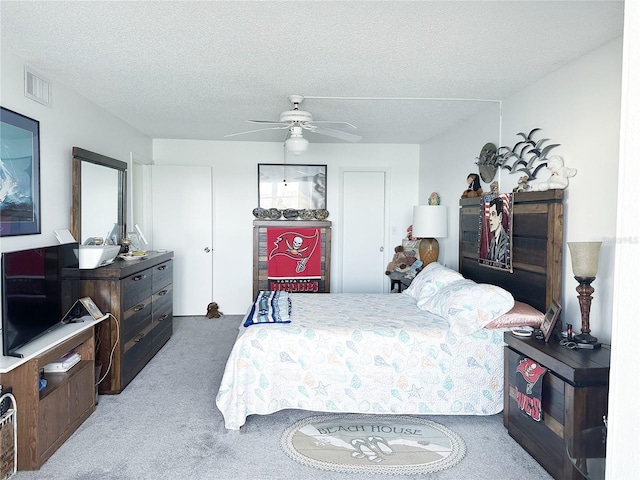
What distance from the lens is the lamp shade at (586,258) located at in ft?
8.05

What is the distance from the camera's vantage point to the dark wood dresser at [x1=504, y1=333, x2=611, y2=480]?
2127 mm

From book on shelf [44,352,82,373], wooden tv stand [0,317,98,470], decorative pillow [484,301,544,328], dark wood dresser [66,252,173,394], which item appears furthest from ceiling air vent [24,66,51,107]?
decorative pillow [484,301,544,328]

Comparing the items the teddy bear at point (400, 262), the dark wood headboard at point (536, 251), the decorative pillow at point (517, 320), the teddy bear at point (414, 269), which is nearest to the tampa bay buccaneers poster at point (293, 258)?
the teddy bear at point (400, 262)

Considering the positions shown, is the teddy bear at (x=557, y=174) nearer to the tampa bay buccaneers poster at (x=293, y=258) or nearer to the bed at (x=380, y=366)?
the bed at (x=380, y=366)

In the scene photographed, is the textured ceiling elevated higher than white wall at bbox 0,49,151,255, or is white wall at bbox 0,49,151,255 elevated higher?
the textured ceiling

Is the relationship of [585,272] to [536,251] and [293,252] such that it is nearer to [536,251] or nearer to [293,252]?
[536,251]

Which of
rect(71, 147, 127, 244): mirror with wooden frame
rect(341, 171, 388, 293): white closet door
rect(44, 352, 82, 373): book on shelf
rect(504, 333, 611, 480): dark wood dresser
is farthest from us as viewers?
rect(341, 171, 388, 293): white closet door

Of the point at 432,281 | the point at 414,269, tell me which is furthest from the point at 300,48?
the point at 414,269

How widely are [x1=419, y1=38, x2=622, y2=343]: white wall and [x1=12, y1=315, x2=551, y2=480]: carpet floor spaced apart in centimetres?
94

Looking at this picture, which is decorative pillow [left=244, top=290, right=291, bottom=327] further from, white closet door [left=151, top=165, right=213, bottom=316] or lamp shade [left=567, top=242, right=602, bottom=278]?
white closet door [left=151, top=165, right=213, bottom=316]

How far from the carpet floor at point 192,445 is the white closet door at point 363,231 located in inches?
115

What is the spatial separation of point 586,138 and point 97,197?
3.74 meters

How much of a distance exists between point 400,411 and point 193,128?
3.75 m

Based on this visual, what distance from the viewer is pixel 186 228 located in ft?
19.0
